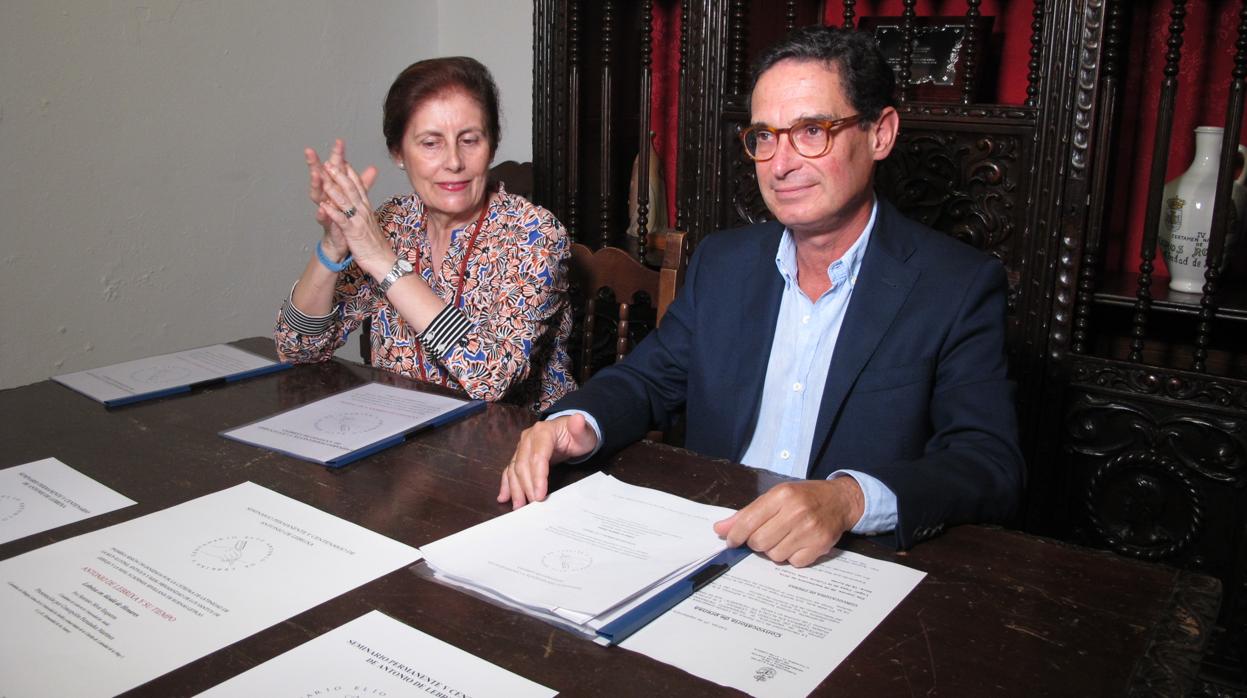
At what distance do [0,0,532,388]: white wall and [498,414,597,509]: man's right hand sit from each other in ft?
5.47

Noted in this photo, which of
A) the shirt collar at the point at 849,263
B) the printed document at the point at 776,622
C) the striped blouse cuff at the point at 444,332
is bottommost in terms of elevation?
the printed document at the point at 776,622

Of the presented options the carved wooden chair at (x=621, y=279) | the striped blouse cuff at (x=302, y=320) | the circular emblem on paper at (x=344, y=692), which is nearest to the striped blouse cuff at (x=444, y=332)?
the striped blouse cuff at (x=302, y=320)

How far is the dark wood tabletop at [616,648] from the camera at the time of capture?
31.9 inches

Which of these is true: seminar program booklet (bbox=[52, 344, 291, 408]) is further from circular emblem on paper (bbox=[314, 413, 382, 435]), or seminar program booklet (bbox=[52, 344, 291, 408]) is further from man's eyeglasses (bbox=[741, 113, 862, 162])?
man's eyeglasses (bbox=[741, 113, 862, 162])

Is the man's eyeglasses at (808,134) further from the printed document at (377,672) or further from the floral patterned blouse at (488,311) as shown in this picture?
the printed document at (377,672)

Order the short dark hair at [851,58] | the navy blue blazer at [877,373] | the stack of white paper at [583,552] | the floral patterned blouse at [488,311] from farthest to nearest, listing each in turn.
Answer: the floral patterned blouse at [488,311]
the short dark hair at [851,58]
the navy blue blazer at [877,373]
the stack of white paper at [583,552]

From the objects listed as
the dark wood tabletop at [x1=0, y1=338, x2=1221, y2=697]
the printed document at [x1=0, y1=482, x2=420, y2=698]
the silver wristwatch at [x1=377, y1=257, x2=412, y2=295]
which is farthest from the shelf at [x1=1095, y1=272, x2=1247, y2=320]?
the printed document at [x1=0, y1=482, x2=420, y2=698]

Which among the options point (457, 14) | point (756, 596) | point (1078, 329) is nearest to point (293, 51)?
point (457, 14)

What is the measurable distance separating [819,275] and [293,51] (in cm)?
193

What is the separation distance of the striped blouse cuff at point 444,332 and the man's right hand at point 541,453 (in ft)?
1.70

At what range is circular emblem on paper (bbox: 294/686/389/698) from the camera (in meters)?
0.78

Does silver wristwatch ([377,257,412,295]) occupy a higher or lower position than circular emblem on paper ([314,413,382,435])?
higher

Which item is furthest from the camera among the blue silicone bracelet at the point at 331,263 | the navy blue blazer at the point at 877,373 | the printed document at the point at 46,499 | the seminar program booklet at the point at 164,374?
the blue silicone bracelet at the point at 331,263

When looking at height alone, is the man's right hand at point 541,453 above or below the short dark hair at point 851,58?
below
